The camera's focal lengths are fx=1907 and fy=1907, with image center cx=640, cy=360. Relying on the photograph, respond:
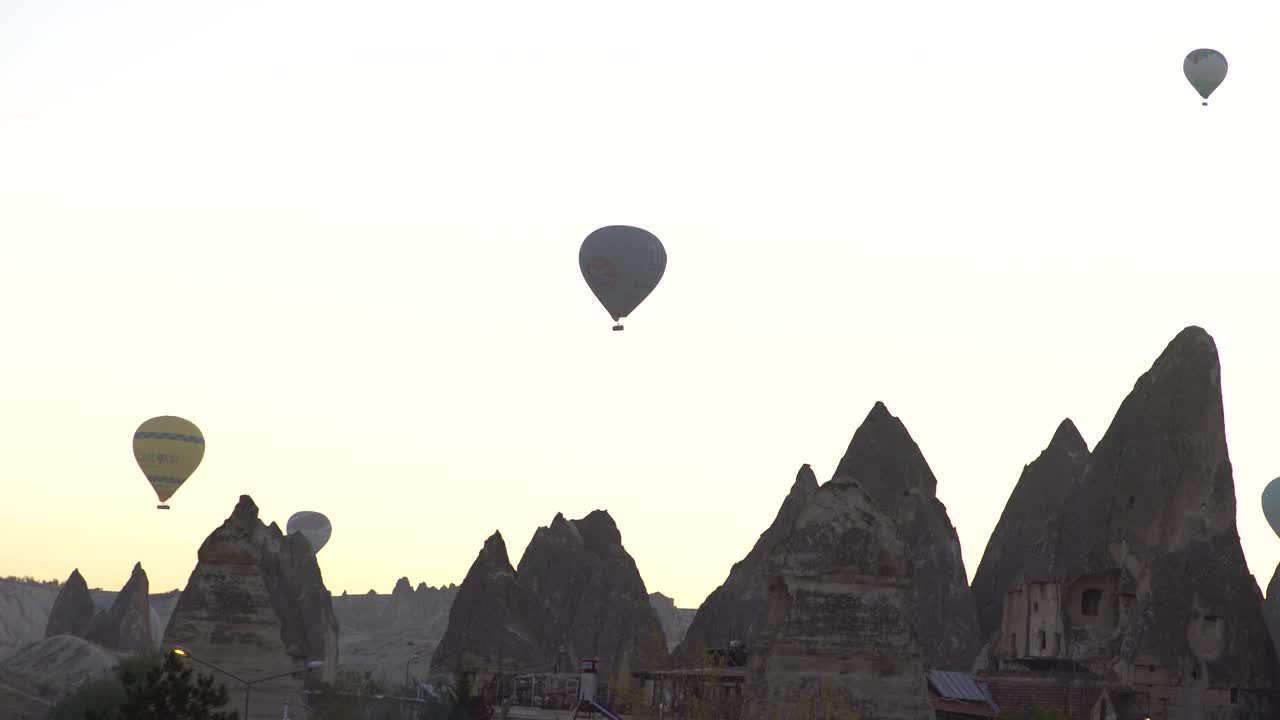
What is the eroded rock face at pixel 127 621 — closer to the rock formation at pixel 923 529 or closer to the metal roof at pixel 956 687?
the rock formation at pixel 923 529

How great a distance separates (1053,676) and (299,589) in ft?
188

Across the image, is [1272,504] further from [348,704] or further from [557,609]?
[348,704]

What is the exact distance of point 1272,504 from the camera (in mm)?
97500

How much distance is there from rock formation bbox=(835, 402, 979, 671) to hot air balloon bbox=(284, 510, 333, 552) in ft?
152

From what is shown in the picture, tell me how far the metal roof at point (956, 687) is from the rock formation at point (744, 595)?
4360 centimetres

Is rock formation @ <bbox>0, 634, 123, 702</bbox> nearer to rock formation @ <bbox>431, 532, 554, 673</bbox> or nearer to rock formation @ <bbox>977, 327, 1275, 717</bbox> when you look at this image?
rock formation @ <bbox>431, 532, 554, 673</bbox>

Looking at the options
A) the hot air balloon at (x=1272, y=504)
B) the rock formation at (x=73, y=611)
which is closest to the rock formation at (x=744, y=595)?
the hot air balloon at (x=1272, y=504)

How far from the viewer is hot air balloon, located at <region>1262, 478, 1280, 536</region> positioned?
96.9 meters

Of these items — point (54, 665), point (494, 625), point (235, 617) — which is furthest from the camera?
point (54, 665)

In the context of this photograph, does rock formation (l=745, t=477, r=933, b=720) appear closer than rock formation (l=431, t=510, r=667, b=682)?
Yes

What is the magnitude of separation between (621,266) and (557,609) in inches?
2084

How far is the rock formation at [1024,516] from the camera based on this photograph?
99.4 m

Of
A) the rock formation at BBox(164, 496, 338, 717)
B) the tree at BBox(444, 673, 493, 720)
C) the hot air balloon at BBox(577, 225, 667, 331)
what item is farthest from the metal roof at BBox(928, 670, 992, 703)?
the rock formation at BBox(164, 496, 338, 717)

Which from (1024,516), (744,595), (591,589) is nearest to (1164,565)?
(1024,516)
